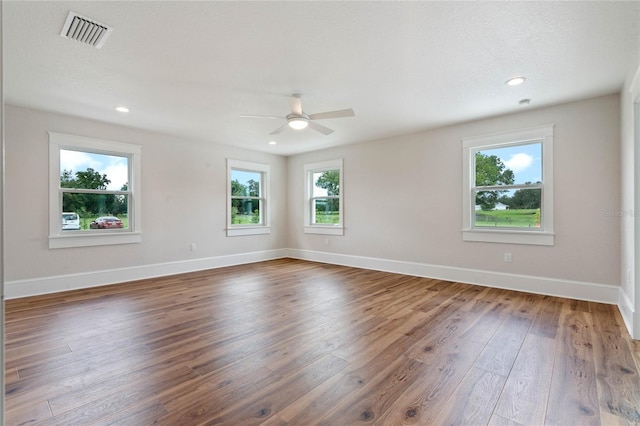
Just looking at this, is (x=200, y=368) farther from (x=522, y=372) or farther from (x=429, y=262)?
(x=429, y=262)

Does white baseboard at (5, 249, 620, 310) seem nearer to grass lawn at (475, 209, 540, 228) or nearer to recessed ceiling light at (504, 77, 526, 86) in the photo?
grass lawn at (475, 209, 540, 228)

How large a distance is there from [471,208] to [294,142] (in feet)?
10.9

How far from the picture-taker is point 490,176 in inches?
183

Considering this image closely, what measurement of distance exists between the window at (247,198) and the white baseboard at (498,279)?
6.26 ft

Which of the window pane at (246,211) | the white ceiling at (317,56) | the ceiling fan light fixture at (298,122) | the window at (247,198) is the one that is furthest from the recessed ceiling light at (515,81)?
the window pane at (246,211)

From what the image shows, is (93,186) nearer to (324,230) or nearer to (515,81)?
(324,230)

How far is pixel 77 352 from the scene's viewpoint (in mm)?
2498

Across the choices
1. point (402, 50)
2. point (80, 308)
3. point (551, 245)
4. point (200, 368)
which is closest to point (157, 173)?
point (80, 308)

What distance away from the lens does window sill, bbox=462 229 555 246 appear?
13.6 ft

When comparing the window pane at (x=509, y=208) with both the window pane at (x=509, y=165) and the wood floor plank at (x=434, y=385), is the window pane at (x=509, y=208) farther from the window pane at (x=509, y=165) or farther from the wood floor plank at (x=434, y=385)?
the wood floor plank at (x=434, y=385)

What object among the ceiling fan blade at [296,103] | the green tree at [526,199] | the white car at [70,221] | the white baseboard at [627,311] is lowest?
the white baseboard at [627,311]

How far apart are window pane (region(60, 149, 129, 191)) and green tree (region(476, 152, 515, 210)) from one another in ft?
18.3

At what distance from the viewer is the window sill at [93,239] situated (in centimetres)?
433

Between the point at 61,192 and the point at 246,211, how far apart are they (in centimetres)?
316
